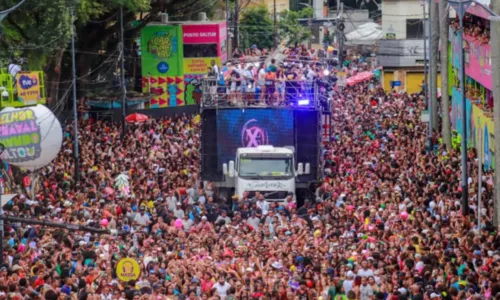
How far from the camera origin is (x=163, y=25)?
72375 mm

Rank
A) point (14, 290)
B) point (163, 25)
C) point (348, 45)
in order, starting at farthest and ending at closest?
point (348, 45) < point (163, 25) < point (14, 290)

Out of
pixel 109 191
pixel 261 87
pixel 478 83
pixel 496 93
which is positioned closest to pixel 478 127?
pixel 478 83

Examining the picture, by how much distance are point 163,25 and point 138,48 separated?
497cm

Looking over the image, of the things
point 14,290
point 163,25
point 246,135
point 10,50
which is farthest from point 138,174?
point 163,25

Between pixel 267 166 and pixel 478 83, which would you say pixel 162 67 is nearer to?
pixel 478 83

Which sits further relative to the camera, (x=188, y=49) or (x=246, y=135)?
(x=188, y=49)

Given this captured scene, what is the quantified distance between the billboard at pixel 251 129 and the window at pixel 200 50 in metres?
32.7

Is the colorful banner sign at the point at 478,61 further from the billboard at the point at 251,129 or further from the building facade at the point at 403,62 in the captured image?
the building facade at the point at 403,62

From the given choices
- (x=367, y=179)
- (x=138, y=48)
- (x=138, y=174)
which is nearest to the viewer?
(x=367, y=179)

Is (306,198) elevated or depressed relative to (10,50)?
depressed

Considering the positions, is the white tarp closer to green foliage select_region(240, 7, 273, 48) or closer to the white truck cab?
green foliage select_region(240, 7, 273, 48)

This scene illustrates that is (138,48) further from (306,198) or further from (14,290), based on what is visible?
(14,290)

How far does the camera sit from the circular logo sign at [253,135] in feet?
134

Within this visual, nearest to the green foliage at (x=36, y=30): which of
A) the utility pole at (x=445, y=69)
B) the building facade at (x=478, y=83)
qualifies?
the utility pole at (x=445, y=69)
